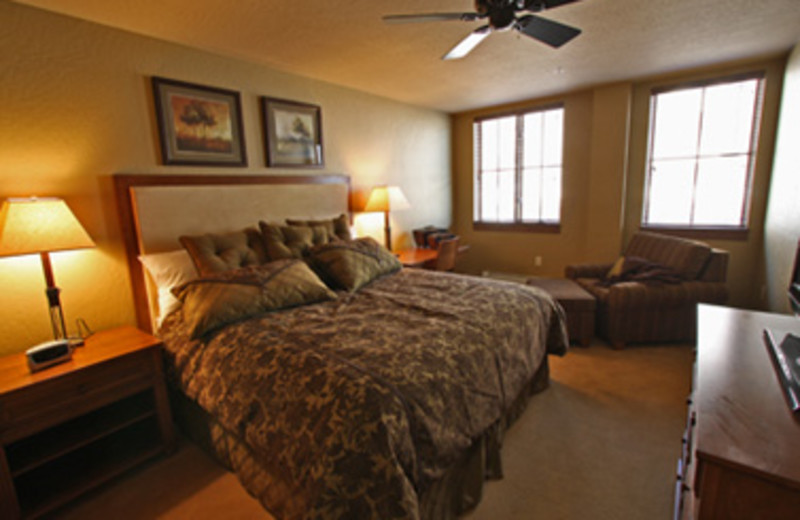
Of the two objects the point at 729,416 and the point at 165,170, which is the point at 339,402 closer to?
the point at 729,416

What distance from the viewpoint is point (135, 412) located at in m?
2.06

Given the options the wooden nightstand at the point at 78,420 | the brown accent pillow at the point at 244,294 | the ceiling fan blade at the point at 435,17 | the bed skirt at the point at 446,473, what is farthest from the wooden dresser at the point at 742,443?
the wooden nightstand at the point at 78,420

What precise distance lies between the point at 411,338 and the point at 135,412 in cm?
164

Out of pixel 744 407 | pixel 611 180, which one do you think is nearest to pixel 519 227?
pixel 611 180

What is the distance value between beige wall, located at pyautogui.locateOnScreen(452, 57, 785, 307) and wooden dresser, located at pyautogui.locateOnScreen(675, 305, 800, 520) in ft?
10.6

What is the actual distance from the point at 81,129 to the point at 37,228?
2.44ft

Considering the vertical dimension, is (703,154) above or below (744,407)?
above

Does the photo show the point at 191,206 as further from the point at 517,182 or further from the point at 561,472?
the point at 517,182

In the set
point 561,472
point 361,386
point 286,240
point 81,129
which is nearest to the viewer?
point 361,386

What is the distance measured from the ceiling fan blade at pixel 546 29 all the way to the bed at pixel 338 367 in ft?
4.85

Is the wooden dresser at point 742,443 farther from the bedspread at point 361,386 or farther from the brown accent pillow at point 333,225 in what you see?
the brown accent pillow at point 333,225

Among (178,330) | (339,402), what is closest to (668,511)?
(339,402)

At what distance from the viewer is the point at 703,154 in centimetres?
393

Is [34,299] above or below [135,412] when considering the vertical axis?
above
